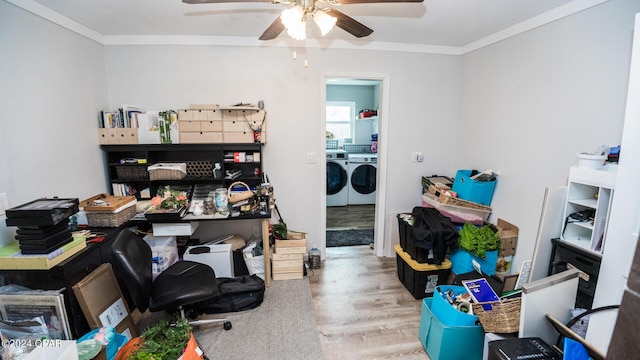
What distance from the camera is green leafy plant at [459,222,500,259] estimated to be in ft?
7.56

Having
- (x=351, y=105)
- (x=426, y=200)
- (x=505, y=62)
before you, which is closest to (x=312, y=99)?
(x=426, y=200)

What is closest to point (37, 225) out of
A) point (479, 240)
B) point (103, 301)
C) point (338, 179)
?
point (103, 301)

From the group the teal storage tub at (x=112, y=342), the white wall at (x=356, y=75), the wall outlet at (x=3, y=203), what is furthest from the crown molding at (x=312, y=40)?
the teal storage tub at (x=112, y=342)

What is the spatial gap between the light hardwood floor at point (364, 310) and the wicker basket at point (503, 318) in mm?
543

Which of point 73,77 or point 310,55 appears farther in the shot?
point 310,55

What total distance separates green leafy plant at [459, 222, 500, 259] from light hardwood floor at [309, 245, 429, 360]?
66cm

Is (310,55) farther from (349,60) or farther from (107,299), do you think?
(107,299)

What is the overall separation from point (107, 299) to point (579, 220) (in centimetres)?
314

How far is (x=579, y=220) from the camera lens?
178 cm

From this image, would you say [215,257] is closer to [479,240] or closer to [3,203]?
Result: [3,203]

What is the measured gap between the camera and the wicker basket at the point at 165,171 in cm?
264

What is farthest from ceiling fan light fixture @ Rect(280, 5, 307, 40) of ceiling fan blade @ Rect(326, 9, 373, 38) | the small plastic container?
the small plastic container

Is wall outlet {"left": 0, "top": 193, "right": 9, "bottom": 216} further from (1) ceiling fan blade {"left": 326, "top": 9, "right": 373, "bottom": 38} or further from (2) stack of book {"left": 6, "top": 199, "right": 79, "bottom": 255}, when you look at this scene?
(1) ceiling fan blade {"left": 326, "top": 9, "right": 373, "bottom": 38}

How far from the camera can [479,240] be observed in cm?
231
